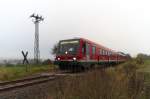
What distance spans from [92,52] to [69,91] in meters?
16.9

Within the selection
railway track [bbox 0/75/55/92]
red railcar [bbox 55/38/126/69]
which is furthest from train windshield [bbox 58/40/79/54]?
railway track [bbox 0/75/55/92]

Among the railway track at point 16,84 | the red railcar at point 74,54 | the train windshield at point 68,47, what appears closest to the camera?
the railway track at point 16,84

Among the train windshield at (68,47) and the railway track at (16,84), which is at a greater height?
the train windshield at (68,47)

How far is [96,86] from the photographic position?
8.44 meters

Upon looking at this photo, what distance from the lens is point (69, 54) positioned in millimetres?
23156

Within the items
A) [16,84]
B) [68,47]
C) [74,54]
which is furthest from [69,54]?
[16,84]

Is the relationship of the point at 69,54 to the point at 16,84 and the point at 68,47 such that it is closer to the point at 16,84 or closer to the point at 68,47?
the point at 68,47

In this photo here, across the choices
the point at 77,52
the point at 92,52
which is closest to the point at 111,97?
the point at 77,52

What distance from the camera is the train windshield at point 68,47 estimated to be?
23077 millimetres

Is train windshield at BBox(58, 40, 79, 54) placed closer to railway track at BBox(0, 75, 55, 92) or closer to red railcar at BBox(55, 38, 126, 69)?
red railcar at BBox(55, 38, 126, 69)

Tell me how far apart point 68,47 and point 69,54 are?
697 millimetres

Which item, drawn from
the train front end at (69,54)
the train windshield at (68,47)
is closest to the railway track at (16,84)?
the train front end at (69,54)

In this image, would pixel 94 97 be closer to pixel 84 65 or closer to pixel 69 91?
pixel 69 91

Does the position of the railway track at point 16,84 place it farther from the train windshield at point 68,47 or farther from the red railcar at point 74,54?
the train windshield at point 68,47
